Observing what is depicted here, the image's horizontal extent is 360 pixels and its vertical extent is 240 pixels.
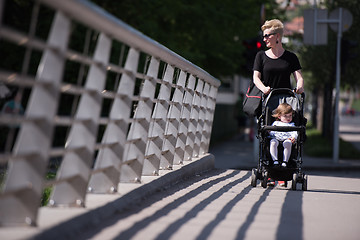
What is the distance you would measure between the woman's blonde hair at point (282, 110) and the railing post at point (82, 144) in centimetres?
346

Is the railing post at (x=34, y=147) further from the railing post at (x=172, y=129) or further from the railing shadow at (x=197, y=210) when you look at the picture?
the railing post at (x=172, y=129)

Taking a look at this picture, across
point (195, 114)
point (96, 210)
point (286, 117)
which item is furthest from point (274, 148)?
point (96, 210)

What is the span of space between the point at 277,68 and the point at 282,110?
1.98 ft

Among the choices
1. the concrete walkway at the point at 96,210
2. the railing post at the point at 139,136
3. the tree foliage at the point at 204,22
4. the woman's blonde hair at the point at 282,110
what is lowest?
the concrete walkway at the point at 96,210

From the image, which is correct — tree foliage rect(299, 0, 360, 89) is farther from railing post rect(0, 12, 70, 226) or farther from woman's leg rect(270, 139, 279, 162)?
railing post rect(0, 12, 70, 226)

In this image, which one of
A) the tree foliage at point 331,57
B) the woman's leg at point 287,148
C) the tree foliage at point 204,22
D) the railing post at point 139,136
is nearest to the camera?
the railing post at point 139,136

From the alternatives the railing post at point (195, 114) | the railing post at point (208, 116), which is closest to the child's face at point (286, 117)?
the railing post at point (195, 114)

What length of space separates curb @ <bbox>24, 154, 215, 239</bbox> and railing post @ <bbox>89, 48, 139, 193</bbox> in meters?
0.18

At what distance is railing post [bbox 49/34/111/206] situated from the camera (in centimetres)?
512

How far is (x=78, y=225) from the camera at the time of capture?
188 inches

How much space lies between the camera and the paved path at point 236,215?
5.08m

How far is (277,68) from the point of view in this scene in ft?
28.7

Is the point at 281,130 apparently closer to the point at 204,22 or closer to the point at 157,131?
the point at 157,131

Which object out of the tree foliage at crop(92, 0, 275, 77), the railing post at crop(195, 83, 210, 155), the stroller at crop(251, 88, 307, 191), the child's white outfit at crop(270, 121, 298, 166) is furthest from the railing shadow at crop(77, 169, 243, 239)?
the tree foliage at crop(92, 0, 275, 77)
